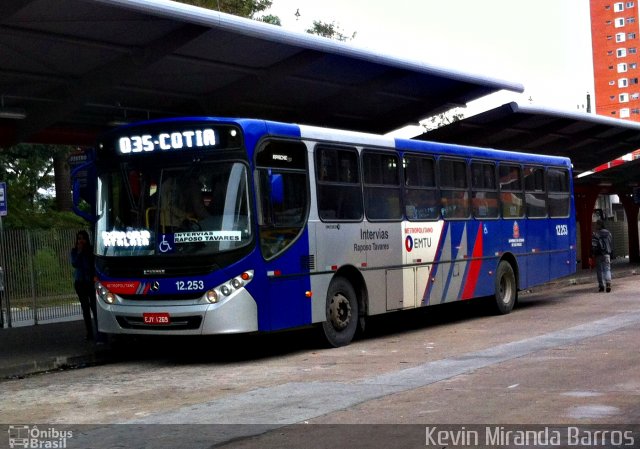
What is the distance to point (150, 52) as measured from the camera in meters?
14.8

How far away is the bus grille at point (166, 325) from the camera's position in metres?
12.6

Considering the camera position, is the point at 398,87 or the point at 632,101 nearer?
A: the point at 398,87

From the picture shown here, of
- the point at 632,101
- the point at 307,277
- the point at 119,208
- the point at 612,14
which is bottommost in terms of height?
the point at 307,277

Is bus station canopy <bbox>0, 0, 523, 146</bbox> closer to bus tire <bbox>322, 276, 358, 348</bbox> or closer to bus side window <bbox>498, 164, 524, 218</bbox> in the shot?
bus side window <bbox>498, 164, 524, 218</bbox>

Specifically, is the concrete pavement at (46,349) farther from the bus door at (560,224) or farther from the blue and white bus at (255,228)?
the bus door at (560,224)

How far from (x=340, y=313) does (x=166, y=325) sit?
9.55 ft

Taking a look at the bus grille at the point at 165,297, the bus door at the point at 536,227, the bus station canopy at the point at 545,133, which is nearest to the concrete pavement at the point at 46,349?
the bus grille at the point at 165,297

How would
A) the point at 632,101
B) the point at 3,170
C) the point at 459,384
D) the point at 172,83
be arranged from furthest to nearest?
1. the point at 632,101
2. the point at 3,170
3. the point at 172,83
4. the point at 459,384

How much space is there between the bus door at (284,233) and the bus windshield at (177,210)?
1.15 ft

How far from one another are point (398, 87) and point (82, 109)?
21.5ft

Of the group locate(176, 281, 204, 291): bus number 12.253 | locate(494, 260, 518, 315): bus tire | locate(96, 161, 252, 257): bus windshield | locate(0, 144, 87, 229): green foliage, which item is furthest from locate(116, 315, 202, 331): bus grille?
locate(0, 144, 87, 229): green foliage

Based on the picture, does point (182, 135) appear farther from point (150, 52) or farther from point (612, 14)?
point (612, 14)

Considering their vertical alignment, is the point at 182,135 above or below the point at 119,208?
above

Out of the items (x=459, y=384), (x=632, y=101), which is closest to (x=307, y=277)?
(x=459, y=384)
